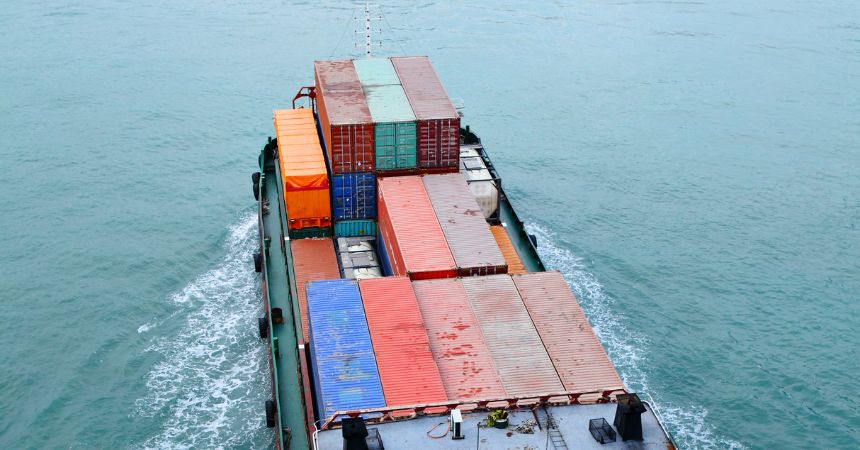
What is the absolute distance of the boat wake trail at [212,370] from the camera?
151ft

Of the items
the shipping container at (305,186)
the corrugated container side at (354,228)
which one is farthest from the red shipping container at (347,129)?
the corrugated container side at (354,228)

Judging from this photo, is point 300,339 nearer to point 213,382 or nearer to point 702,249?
point 213,382

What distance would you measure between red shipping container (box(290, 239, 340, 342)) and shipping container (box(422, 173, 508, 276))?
24.6 feet

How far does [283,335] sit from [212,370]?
6.96 metres

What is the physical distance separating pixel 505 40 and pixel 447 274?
65679 mm

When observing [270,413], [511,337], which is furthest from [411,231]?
[270,413]

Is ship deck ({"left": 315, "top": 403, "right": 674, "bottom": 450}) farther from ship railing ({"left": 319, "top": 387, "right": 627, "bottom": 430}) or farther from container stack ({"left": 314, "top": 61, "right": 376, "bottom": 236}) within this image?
container stack ({"left": 314, "top": 61, "right": 376, "bottom": 236})

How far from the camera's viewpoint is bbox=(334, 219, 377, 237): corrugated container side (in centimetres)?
5331

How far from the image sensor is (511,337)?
3706 cm

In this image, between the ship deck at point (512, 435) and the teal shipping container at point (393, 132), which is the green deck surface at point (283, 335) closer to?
the teal shipping container at point (393, 132)

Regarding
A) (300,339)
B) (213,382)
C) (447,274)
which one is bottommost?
(213,382)

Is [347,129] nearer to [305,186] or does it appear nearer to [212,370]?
[305,186]

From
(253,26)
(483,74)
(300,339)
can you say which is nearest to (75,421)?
(300,339)

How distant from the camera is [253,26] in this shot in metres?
105
